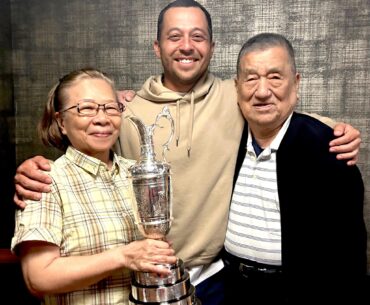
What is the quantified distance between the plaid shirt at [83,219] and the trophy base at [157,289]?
8 cm

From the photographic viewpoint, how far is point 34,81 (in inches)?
101

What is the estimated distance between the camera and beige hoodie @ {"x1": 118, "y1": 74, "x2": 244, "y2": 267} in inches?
65.3

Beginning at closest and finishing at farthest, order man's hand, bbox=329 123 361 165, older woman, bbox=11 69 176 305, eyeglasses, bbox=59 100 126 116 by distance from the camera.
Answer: older woman, bbox=11 69 176 305, eyeglasses, bbox=59 100 126 116, man's hand, bbox=329 123 361 165

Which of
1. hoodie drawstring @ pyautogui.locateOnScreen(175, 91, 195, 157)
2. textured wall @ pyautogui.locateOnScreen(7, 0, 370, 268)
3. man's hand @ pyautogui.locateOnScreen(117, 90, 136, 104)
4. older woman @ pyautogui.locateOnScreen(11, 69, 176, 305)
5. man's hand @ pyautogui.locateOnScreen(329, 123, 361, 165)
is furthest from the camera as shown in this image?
textured wall @ pyautogui.locateOnScreen(7, 0, 370, 268)

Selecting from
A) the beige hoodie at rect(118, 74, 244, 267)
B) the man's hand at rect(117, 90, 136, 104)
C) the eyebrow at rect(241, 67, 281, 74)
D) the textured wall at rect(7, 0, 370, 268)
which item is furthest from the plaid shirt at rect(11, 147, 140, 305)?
the textured wall at rect(7, 0, 370, 268)

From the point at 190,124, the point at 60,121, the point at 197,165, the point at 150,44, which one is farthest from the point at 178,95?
the point at 150,44

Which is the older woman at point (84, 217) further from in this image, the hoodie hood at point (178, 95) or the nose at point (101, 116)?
the hoodie hood at point (178, 95)

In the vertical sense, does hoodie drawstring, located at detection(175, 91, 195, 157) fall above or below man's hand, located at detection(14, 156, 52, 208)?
above

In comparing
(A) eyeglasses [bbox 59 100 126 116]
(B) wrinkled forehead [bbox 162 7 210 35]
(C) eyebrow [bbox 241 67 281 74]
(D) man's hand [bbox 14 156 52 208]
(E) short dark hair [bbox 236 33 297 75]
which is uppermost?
(B) wrinkled forehead [bbox 162 7 210 35]

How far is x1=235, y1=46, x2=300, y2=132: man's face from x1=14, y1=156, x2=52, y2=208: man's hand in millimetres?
725

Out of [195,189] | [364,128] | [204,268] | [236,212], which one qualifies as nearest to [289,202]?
[236,212]

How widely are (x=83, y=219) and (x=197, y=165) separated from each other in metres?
0.55

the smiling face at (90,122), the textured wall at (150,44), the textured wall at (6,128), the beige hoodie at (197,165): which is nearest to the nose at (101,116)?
the smiling face at (90,122)

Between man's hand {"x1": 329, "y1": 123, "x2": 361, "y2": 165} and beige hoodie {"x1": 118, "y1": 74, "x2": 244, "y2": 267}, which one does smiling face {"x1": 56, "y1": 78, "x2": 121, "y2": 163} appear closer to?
beige hoodie {"x1": 118, "y1": 74, "x2": 244, "y2": 267}
